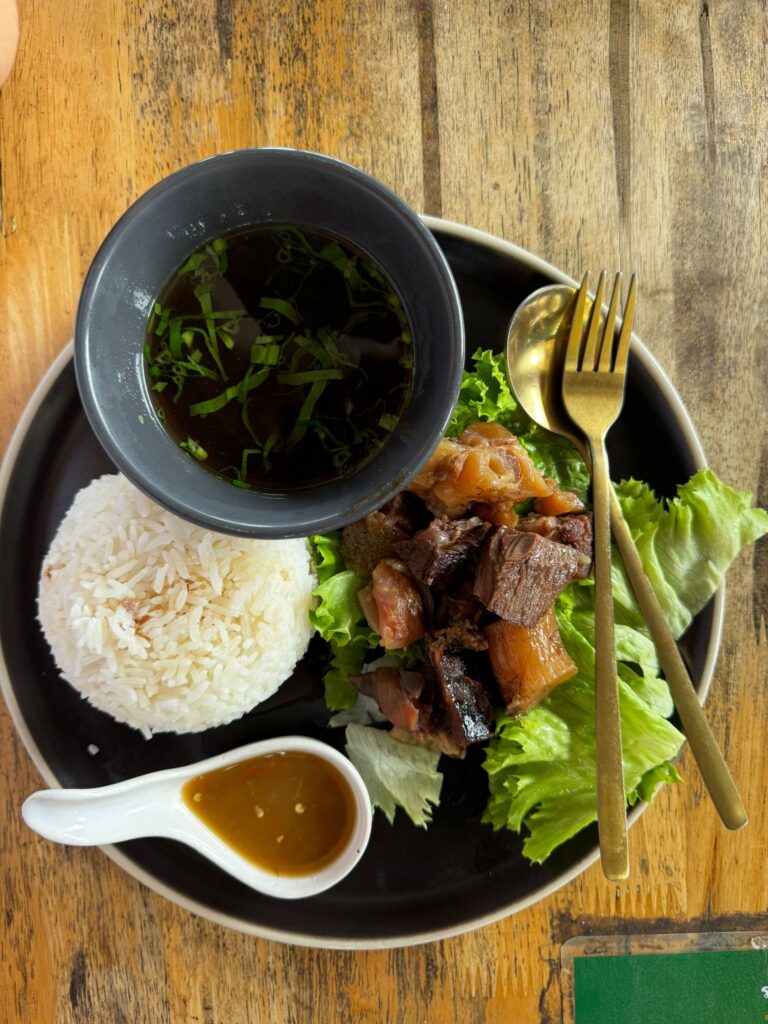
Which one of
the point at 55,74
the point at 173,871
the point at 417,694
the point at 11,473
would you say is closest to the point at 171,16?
the point at 55,74

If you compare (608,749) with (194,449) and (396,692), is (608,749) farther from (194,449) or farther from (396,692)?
(194,449)

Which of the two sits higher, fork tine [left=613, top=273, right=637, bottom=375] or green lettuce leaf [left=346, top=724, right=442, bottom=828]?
fork tine [left=613, top=273, right=637, bottom=375]

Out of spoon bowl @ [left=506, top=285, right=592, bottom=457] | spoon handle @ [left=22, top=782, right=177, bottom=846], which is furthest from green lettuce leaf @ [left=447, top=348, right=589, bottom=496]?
spoon handle @ [left=22, top=782, right=177, bottom=846]

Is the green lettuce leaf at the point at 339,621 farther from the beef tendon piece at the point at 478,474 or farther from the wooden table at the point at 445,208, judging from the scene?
the wooden table at the point at 445,208

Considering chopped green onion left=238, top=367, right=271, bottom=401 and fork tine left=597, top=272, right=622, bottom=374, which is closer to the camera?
chopped green onion left=238, top=367, right=271, bottom=401

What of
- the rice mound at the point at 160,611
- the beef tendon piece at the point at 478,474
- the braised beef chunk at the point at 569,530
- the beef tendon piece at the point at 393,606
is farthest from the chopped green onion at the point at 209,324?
the braised beef chunk at the point at 569,530

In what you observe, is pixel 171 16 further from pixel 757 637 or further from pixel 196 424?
pixel 757 637

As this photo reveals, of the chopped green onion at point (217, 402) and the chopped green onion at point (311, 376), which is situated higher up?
the chopped green onion at point (311, 376)

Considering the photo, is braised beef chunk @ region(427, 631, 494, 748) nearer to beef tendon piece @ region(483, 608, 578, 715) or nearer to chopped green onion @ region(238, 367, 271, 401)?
beef tendon piece @ region(483, 608, 578, 715)
